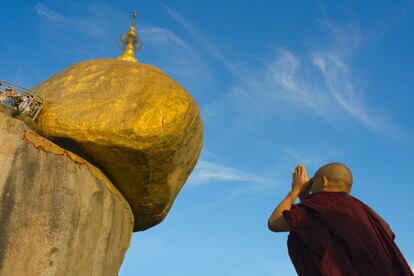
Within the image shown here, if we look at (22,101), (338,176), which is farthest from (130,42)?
(338,176)

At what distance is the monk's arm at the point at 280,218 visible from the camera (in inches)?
128

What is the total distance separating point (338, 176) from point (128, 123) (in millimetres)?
2957

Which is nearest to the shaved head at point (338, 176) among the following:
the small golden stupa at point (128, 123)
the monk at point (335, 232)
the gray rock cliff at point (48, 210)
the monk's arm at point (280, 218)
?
the monk at point (335, 232)

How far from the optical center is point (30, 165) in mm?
4902

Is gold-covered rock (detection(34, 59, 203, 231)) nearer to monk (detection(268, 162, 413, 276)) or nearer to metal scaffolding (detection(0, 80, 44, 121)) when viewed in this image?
metal scaffolding (detection(0, 80, 44, 121))

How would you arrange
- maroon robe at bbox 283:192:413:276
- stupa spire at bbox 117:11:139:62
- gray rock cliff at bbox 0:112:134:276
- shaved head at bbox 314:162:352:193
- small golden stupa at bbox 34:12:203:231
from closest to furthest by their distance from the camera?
maroon robe at bbox 283:192:413:276, shaved head at bbox 314:162:352:193, gray rock cliff at bbox 0:112:134:276, small golden stupa at bbox 34:12:203:231, stupa spire at bbox 117:11:139:62

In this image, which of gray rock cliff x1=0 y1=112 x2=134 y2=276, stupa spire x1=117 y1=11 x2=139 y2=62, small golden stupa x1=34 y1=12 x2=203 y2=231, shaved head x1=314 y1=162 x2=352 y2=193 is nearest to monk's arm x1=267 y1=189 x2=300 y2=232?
shaved head x1=314 y1=162 x2=352 y2=193

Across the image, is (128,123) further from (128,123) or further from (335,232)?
(335,232)

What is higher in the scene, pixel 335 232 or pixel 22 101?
pixel 22 101

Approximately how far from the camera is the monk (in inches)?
116

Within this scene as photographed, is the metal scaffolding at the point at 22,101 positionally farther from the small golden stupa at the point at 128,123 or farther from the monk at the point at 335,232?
the monk at the point at 335,232

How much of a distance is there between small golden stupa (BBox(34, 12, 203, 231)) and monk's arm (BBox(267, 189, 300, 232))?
249 centimetres

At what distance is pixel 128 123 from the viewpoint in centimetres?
545

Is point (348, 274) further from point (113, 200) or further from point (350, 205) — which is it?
point (113, 200)
